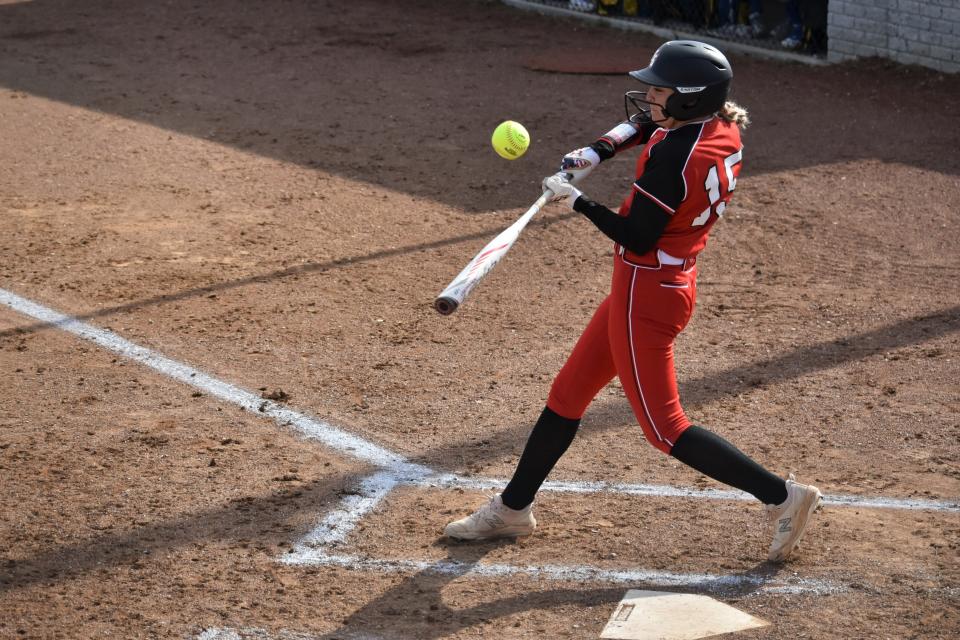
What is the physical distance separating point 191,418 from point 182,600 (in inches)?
58.9

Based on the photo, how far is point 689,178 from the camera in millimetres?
3867

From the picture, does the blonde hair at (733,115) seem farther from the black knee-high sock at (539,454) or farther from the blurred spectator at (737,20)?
the blurred spectator at (737,20)

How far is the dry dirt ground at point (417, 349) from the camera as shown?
167 inches

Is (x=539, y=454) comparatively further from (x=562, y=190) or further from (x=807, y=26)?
(x=807, y=26)

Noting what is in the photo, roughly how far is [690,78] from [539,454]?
153 cm

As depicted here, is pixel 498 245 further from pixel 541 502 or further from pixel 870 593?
pixel 870 593

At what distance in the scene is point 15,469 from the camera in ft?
16.3

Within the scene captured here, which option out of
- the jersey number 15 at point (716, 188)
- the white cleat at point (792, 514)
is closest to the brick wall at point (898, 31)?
the jersey number 15 at point (716, 188)

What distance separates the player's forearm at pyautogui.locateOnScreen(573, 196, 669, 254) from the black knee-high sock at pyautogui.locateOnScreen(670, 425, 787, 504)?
0.73 m

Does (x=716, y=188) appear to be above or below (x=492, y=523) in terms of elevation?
above

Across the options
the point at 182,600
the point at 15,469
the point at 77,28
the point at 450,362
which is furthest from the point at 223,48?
the point at 182,600

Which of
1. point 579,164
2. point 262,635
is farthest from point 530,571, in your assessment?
point 579,164

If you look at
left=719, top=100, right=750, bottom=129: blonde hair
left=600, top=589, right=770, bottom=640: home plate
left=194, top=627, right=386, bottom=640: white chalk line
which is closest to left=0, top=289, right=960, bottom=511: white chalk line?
left=600, top=589, right=770, bottom=640: home plate

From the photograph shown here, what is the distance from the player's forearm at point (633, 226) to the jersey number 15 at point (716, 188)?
0.17 m
